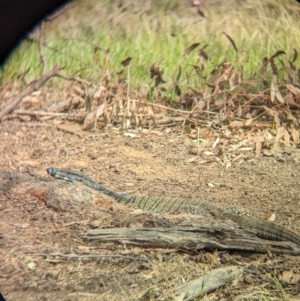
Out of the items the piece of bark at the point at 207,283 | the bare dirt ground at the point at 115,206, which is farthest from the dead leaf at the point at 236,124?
the piece of bark at the point at 207,283

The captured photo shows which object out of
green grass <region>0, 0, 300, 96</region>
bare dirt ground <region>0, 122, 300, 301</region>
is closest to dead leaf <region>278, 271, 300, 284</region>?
bare dirt ground <region>0, 122, 300, 301</region>

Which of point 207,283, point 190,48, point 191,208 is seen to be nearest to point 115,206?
point 191,208

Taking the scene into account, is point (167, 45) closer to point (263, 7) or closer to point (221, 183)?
point (263, 7)

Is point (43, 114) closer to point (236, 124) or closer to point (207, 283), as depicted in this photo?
point (236, 124)

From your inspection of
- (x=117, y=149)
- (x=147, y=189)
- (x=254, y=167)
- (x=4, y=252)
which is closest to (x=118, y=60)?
(x=117, y=149)

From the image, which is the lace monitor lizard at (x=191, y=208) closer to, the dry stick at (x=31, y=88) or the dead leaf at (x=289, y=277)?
the dead leaf at (x=289, y=277)
